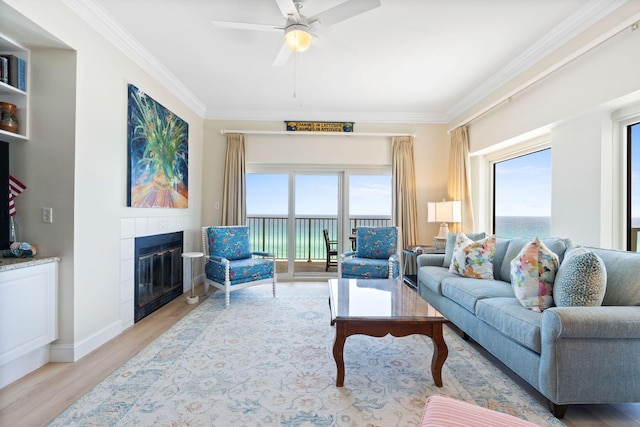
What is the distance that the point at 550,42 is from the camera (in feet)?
8.86

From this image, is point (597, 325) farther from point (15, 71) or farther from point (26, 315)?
point (15, 71)

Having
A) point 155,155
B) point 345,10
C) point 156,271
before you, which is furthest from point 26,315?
point 345,10

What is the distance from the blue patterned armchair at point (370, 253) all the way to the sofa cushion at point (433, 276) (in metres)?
0.47

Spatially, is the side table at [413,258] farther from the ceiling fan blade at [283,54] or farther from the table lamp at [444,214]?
the ceiling fan blade at [283,54]

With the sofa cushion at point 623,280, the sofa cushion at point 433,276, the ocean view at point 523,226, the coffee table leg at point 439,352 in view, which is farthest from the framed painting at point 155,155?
the ocean view at point 523,226

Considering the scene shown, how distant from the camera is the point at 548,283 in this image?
2018 mm

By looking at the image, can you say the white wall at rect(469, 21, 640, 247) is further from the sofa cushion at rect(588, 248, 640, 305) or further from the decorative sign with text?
the decorative sign with text

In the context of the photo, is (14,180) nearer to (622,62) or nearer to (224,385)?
(224,385)

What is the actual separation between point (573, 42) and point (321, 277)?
Answer: 4.16 metres

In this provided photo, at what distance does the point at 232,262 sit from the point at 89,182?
1885 millimetres

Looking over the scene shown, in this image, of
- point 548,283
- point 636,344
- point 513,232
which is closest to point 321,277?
point 513,232

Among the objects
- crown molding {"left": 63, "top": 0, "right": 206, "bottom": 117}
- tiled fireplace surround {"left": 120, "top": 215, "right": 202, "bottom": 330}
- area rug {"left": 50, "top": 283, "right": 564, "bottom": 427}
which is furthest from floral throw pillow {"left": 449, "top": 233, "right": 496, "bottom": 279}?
crown molding {"left": 63, "top": 0, "right": 206, "bottom": 117}

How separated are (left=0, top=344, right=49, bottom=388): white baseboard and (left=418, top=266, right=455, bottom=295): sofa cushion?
3385 mm

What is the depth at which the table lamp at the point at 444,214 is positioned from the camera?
4123mm
